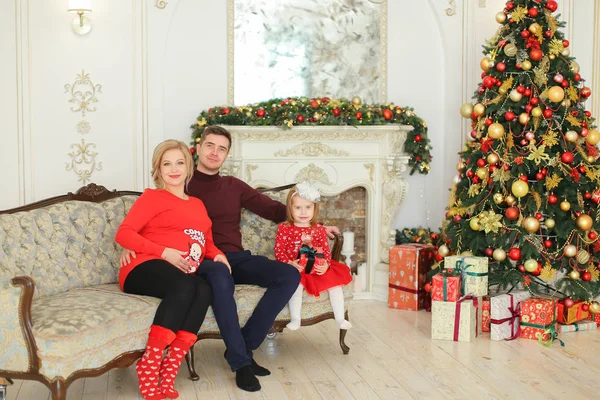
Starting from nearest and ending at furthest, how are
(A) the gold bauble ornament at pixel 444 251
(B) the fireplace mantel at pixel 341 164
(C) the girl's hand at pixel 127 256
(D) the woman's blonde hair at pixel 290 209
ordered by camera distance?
1. (C) the girl's hand at pixel 127 256
2. (D) the woman's blonde hair at pixel 290 209
3. (A) the gold bauble ornament at pixel 444 251
4. (B) the fireplace mantel at pixel 341 164

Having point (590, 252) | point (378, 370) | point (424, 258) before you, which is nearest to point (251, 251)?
point (378, 370)

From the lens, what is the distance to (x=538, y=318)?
182 inches

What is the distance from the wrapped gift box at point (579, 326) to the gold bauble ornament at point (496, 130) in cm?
130

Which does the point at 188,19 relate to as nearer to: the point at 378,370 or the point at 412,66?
the point at 412,66

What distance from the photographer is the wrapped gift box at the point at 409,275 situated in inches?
214

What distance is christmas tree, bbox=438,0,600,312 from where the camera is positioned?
4770 millimetres

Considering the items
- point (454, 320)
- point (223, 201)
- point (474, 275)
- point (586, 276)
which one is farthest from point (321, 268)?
point (586, 276)

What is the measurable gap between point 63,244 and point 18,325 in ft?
2.84

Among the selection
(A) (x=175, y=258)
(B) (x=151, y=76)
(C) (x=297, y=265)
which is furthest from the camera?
(B) (x=151, y=76)

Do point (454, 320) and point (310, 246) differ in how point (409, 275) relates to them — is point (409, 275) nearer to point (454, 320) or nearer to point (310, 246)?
point (454, 320)

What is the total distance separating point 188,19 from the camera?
18.7 ft

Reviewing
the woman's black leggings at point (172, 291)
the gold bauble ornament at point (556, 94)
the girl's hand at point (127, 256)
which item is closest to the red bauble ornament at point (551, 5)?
the gold bauble ornament at point (556, 94)

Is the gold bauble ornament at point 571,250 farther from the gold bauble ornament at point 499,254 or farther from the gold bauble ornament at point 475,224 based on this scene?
the gold bauble ornament at point 475,224

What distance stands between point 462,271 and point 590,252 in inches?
35.4
